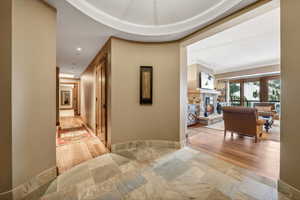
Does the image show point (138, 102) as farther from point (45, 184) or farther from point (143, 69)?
point (45, 184)

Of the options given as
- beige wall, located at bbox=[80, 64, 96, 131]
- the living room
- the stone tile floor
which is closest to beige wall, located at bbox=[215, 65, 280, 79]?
the living room

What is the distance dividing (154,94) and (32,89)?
6.83 ft

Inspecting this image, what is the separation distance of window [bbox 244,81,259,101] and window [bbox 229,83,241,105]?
0.38 m

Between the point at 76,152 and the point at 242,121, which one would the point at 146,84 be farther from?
the point at 242,121

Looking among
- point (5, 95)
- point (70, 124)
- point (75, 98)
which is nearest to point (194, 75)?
point (5, 95)

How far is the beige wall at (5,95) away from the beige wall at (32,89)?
4 cm

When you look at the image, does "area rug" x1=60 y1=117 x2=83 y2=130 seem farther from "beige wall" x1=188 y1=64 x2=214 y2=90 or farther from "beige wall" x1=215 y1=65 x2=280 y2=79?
"beige wall" x1=215 y1=65 x2=280 y2=79

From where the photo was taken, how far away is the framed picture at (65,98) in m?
8.50

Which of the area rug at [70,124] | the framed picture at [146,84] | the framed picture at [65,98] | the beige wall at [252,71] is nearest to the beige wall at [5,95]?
the framed picture at [146,84]

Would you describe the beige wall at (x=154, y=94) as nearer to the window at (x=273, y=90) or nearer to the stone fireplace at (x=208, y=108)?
the stone fireplace at (x=208, y=108)

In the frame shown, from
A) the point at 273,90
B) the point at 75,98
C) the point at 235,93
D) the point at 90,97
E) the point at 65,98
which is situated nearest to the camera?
the point at 90,97

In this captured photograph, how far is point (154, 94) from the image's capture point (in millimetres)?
2787

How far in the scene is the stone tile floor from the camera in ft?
4.58

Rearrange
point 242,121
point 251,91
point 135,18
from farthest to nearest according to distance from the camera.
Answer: point 251,91
point 242,121
point 135,18
